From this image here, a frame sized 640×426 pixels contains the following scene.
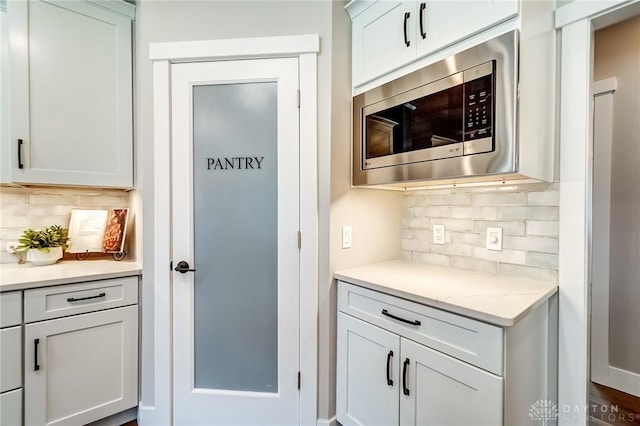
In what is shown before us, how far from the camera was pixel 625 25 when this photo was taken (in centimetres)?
186

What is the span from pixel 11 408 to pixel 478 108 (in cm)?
250

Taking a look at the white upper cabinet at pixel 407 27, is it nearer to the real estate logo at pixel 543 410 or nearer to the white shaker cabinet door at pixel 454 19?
the white shaker cabinet door at pixel 454 19

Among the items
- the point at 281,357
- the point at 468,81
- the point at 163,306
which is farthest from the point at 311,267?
the point at 468,81

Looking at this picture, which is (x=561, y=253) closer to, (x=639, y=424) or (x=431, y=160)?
(x=431, y=160)

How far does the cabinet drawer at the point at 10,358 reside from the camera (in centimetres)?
141

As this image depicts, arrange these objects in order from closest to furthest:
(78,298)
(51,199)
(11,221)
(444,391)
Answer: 1. (444,391)
2. (78,298)
3. (11,221)
4. (51,199)

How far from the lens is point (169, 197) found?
1.67 meters

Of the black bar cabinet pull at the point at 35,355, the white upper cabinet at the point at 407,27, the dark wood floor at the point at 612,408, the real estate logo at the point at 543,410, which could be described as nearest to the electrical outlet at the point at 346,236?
the white upper cabinet at the point at 407,27

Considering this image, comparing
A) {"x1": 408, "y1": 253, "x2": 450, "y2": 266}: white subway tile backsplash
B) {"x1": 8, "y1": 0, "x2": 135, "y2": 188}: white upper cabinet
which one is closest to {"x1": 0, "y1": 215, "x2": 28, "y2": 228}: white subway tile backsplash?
{"x1": 8, "y1": 0, "x2": 135, "y2": 188}: white upper cabinet

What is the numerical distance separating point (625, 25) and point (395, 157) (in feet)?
5.99

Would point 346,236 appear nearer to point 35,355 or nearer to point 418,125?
point 418,125

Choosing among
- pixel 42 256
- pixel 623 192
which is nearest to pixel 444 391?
pixel 623 192

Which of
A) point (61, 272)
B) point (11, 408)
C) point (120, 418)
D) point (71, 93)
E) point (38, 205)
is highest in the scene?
Answer: point (71, 93)

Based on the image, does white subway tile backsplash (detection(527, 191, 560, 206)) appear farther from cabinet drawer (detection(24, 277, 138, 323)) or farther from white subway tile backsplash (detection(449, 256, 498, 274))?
cabinet drawer (detection(24, 277, 138, 323))
